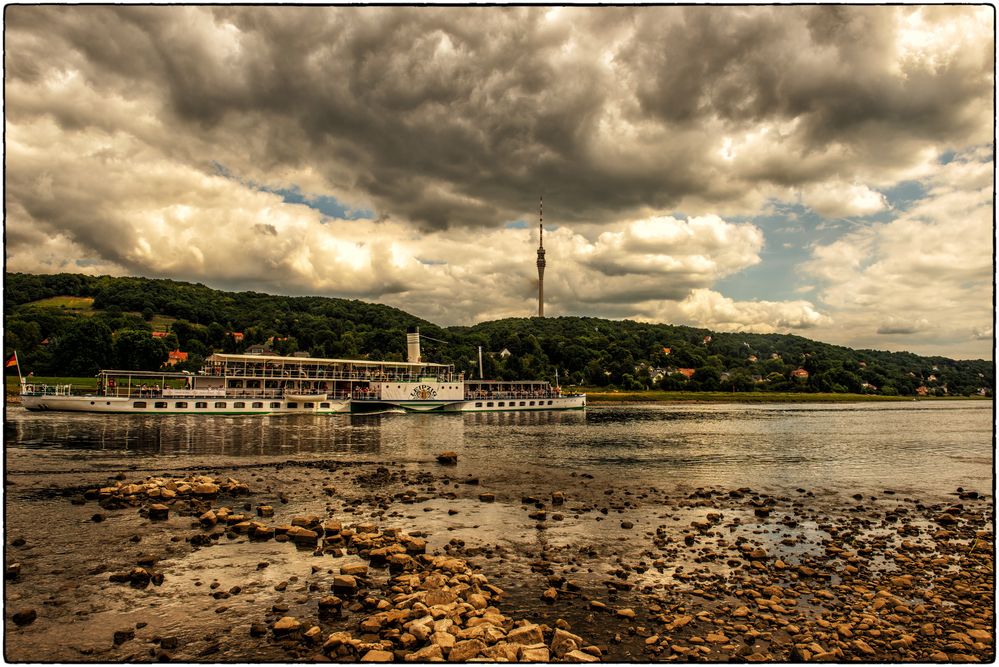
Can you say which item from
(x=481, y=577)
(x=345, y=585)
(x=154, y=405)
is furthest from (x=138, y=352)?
(x=481, y=577)

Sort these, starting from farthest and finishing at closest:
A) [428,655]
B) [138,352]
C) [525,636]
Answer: [138,352], [525,636], [428,655]

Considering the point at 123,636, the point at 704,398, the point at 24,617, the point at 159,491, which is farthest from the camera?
the point at 704,398

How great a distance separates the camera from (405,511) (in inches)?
1025

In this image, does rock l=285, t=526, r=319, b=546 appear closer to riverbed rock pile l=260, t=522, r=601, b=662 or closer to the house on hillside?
riverbed rock pile l=260, t=522, r=601, b=662

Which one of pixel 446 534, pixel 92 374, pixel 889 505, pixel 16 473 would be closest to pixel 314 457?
pixel 16 473

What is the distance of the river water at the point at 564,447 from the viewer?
38.6 meters

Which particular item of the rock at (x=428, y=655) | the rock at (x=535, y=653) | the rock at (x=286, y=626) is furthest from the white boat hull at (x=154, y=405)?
the rock at (x=535, y=653)

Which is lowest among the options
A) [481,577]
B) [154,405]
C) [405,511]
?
[405,511]

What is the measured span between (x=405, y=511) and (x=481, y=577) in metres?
10.1

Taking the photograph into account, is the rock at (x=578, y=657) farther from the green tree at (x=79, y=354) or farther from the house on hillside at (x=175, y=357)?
the house on hillside at (x=175, y=357)

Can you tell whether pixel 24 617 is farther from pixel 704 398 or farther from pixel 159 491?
pixel 704 398

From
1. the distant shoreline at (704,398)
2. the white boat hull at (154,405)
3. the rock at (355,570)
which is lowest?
the distant shoreline at (704,398)

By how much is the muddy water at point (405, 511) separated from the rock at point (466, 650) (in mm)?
2798

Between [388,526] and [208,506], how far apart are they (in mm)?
9128
